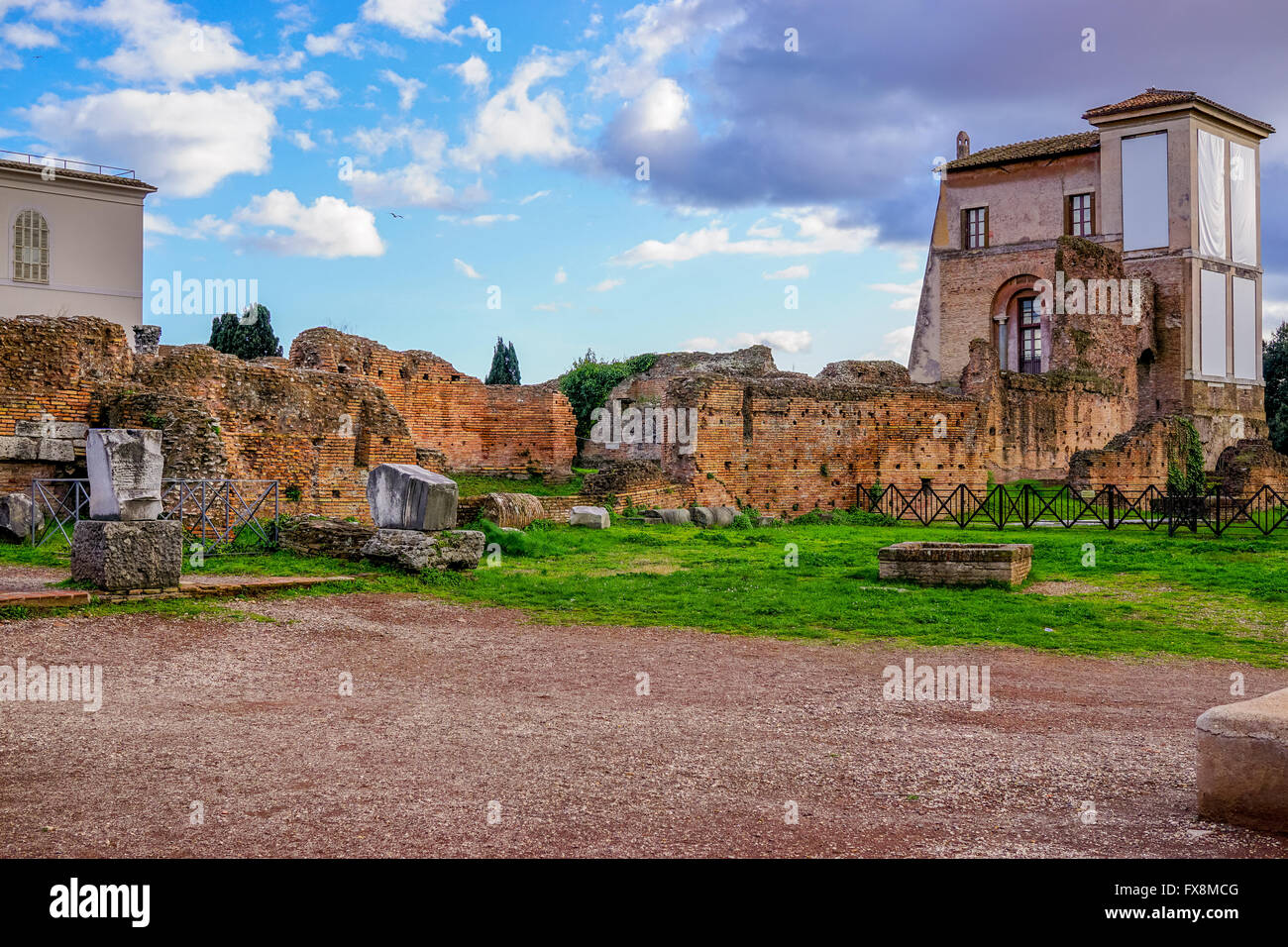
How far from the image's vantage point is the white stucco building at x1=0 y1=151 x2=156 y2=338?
3612 centimetres

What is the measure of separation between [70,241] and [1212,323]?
39.6 metres

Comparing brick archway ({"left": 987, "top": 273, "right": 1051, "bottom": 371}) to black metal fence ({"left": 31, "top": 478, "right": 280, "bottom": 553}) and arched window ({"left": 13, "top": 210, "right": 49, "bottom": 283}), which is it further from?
arched window ({"left": 13, "top": 210, "right": 49, "bottom": 283})

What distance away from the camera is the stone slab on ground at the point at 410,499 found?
12992mm

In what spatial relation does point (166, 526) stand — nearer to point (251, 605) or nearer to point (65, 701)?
point (251, 605)

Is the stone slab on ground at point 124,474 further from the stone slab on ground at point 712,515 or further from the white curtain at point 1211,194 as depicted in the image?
the white curtain at point 1211,194

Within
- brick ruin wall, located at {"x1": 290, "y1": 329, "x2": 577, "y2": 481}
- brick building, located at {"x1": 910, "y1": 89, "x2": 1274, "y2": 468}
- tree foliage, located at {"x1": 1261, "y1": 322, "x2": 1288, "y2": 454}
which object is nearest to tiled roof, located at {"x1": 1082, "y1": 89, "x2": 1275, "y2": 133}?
brick building, located at {"x1": 910, "y1": 89, "x2": 1274, "y2": 468}

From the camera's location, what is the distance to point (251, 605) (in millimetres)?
10406

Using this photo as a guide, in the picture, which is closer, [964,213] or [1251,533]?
[1251,533]

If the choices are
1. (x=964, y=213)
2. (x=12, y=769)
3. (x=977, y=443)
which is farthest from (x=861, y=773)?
(x=964, y=213)

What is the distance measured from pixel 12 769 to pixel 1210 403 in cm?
4101

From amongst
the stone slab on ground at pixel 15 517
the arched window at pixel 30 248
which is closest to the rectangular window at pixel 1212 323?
the stone slab on ground at pixel 15 517

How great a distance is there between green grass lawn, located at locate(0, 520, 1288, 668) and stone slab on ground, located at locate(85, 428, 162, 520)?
6.09ft

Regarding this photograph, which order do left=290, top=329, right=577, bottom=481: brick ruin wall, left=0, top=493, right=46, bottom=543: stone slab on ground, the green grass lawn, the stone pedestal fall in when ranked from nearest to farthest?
the green grass lawn
the stone pedestal
left=0, top=493, right=46, bottom=543: stone slab on ground
left=290, top=329, right=577, bottom=481: brick ruin wall

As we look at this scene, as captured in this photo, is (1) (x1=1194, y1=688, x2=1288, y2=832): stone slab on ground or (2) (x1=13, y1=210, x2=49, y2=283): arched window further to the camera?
(2) (x1=13, y1=210, x2=49, y2=283): arched window
